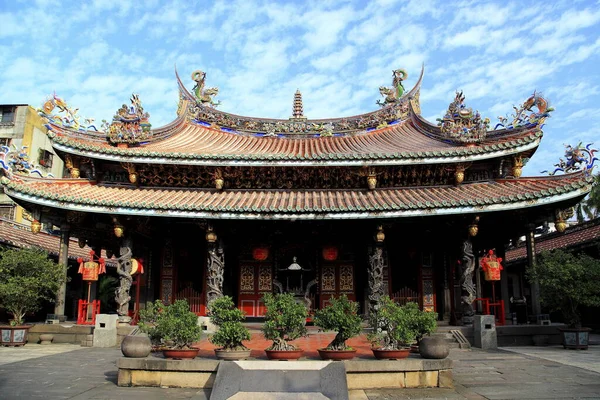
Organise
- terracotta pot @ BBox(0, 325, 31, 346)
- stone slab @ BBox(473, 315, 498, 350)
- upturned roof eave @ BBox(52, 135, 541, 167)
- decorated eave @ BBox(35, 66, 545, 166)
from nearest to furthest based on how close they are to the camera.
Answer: stone slab @ BBox(473, 315, 498, 350) → terracotta pot @ BBox(0, 325, 31, 346) → upturned roof eave @ BBox(52, 135, 541, 167) → decorated eave @ BBox(35, 66, 545, 166)

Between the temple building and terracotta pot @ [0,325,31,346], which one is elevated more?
the temple building

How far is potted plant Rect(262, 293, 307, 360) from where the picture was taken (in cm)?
872

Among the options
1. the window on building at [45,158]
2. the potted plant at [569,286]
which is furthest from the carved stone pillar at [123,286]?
the window on building at [45,158]

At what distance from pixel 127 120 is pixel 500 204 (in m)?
12.7

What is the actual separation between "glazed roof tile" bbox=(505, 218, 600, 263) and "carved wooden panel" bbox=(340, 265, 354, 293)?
7407 mm

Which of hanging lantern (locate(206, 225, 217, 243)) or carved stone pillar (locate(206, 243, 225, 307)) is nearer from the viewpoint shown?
carved stone pillar (locate(206, 243, 225, 307))

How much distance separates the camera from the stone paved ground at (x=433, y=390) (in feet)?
26.1

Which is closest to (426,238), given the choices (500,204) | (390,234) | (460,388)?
(390,234)

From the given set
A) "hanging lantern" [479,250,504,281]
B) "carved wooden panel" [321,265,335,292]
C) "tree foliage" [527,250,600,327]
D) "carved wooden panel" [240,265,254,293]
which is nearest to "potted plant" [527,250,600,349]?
"tree foliage" [527,250,600,327]

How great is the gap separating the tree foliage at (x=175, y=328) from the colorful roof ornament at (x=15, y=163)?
8.94m

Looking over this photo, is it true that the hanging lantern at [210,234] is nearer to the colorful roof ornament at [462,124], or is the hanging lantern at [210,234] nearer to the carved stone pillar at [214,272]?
the carved stone pillar at [214,272]

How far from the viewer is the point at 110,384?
8.82 metres

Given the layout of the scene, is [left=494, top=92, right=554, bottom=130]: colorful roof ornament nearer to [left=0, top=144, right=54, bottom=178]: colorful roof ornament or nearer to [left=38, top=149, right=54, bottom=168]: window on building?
[left=0, top=144, right=54, bottom=178]: colorful roof ornament

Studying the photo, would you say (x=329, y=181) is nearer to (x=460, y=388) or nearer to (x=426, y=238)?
(x=426, y=238)
